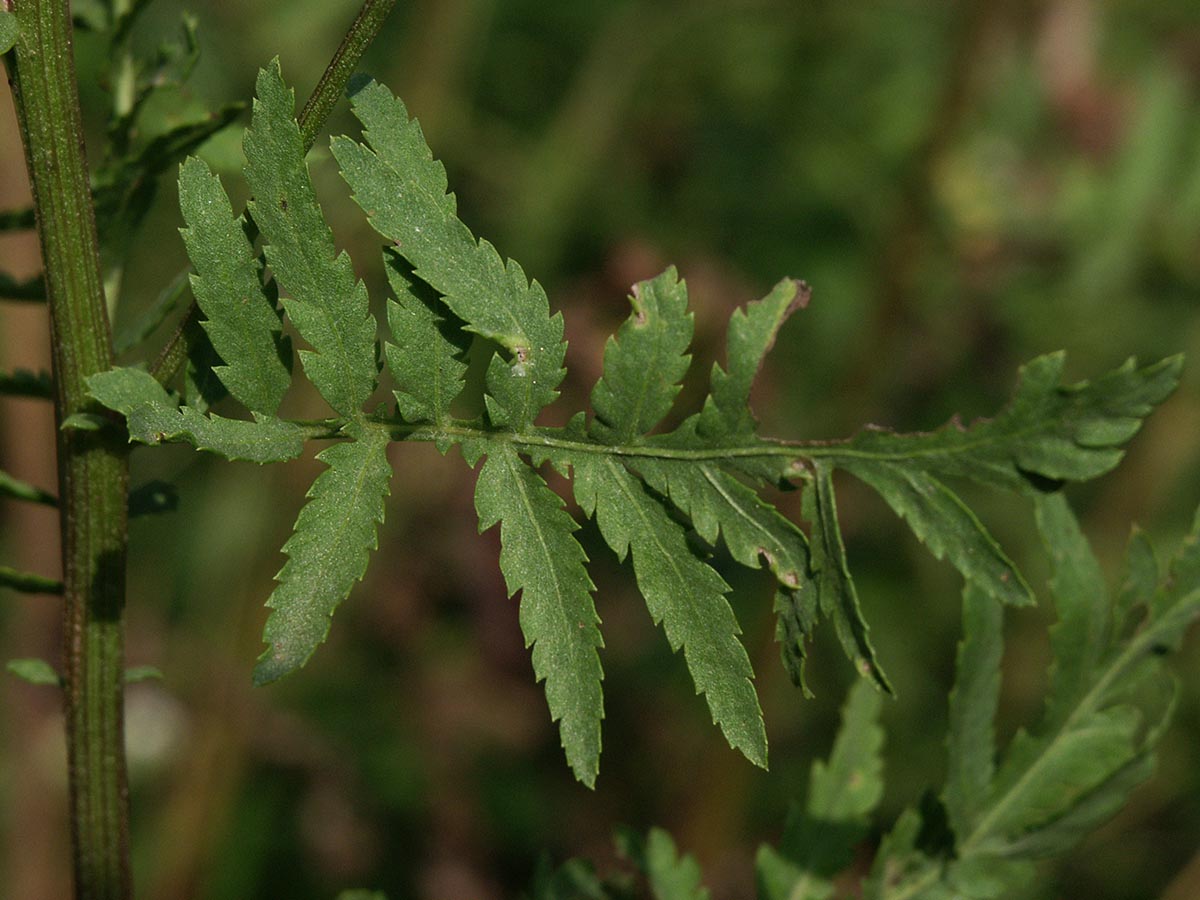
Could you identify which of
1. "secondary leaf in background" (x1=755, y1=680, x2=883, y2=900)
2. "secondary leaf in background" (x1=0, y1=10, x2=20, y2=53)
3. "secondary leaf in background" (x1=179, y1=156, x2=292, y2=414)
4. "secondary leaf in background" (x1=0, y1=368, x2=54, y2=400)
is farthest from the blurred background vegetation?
"secondary leaf in background" (x1=0, y1=10, x2=20, y2=53)

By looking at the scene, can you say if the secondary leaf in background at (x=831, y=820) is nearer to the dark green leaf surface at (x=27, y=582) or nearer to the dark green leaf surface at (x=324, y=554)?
the dark green leaf surface at (x=324, y=554)

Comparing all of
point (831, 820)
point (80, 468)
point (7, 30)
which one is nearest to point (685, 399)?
point (831, 820)

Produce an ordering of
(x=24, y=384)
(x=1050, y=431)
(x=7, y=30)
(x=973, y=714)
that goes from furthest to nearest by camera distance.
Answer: (x=973, y=714) → (x=24, y=384) → (x=1050, y=431) → (x=7, y=30)

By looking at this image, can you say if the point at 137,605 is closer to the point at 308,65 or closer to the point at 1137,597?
the point at 308,65

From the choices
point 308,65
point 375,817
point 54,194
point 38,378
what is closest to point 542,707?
point 375,817

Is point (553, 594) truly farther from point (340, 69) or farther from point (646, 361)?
point (340, 69)

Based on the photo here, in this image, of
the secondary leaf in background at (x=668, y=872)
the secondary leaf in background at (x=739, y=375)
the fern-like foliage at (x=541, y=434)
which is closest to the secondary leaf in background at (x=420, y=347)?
the fern-like foliage at (x=541, y=434)
